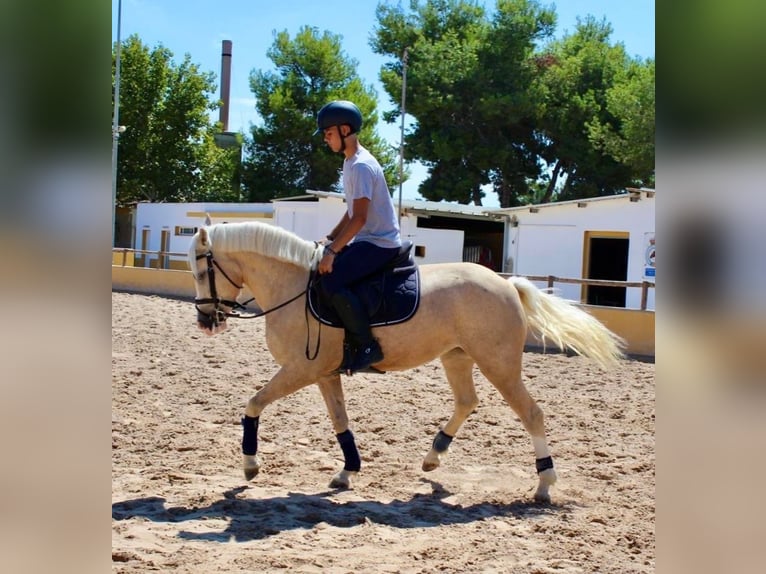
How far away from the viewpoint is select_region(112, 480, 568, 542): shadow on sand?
4402mm

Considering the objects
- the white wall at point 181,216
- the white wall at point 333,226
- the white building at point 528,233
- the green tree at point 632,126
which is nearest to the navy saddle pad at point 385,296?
the white building at point 528,233

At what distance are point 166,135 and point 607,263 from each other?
88.3ft

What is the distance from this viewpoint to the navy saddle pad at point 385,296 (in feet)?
17.7

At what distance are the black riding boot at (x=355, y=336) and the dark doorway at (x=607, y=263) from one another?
68.6ft

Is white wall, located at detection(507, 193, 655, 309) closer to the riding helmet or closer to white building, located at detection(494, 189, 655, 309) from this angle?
white building, located at detection(494, 189, 655, 309)

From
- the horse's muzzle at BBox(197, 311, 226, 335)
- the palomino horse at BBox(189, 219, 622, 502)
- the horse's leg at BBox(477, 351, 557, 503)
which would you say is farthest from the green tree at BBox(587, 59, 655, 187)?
the horse's muzzle at BBox(197, 311, 226, 335)

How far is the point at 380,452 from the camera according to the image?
6.47 meters

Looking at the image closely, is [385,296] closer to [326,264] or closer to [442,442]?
[326,264]

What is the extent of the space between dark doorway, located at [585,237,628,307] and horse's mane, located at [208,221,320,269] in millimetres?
20885

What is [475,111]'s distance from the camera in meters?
40.9

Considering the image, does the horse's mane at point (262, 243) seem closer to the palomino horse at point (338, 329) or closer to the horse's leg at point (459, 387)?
the palomino horse at point (338, 329)

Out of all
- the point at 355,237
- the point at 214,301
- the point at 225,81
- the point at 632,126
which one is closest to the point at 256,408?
the point at 214,301
